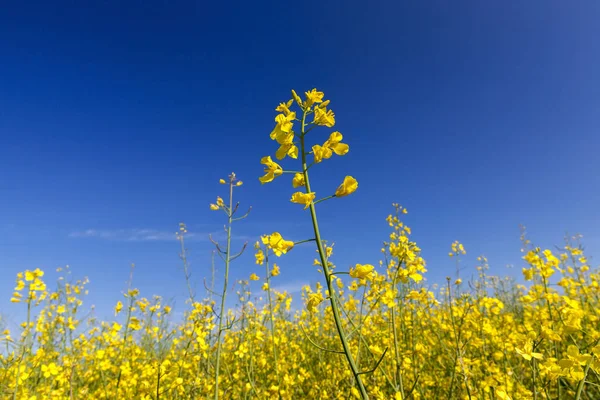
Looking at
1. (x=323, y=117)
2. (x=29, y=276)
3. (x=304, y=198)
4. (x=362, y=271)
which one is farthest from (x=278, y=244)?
(x=29, y=276)

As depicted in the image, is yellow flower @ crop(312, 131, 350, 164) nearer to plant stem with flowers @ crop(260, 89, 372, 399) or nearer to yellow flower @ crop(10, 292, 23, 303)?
plant stem with flowers @ crop(260, 89, 372, 399)

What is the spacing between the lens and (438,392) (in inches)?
163

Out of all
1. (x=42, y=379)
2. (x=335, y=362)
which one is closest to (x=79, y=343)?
(x=42, y=379)

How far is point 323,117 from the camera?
6.31ft

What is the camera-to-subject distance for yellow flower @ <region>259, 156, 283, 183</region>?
1.82m

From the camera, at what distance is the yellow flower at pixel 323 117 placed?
1914 mm

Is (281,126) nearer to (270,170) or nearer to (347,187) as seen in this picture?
(270,170)

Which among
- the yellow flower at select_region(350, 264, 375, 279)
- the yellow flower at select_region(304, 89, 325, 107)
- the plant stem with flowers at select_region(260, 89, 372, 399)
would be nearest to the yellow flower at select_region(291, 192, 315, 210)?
the plant stem with flowers at select_region(260, 89, 372, 399)

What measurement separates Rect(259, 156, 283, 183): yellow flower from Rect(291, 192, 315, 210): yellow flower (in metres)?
0.27

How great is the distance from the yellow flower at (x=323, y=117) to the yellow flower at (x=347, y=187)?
39 centimetres

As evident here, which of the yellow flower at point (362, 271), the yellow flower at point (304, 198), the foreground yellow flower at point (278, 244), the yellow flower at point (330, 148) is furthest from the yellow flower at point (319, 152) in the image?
the yellow flower at point (362, 271)

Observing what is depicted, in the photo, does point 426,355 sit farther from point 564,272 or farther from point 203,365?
point 564,272

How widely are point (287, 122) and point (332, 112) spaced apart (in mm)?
282

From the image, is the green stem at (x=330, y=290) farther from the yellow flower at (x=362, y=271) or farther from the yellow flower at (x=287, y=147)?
the yellow flower at (x=362, y=271)
